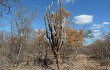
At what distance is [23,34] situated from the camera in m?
27.5

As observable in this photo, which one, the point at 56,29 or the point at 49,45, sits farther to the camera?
the point at 49,45

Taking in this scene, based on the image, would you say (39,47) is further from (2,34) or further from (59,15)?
(59,15)

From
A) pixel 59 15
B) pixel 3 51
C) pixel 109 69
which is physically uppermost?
pixel 59 15

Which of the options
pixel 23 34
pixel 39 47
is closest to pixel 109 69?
pixel 23 34

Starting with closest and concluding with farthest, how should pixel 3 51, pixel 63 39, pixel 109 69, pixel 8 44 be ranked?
pixel 63 39 → pixel 3 51 → pixel 109 69 → pixel 8 44

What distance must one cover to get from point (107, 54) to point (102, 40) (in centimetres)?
283

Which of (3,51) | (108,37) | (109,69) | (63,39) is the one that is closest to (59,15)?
(63,39)

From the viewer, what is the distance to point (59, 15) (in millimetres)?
15203

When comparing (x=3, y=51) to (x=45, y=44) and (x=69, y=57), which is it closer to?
(x=45, y=44)

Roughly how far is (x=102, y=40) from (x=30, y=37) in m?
15.4

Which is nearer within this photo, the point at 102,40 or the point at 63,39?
the point at 63,39

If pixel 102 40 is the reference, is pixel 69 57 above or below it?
below

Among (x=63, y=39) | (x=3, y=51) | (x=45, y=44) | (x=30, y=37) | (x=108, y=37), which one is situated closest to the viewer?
(x=63, y=39)

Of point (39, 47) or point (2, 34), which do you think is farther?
point (39, 47)
